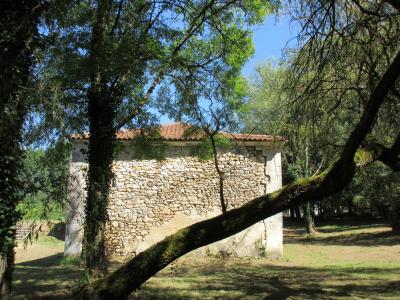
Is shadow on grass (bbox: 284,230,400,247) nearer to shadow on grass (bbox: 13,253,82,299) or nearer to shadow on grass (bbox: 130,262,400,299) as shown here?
shadow on grass (bbox: 130,262,400,299)

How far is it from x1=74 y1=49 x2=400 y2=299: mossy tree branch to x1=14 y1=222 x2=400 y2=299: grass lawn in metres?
4.30

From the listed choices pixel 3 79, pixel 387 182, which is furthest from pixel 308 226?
pixel 3 79

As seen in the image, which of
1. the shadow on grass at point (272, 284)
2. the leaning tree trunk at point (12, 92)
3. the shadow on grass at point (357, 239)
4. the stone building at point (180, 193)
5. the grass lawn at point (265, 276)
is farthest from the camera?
the shadow on grass at point (357, 239)

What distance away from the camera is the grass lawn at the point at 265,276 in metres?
9.36

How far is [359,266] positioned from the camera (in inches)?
532

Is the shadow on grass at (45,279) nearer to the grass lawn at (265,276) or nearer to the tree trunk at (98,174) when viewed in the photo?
the grass lawn at (265,276)

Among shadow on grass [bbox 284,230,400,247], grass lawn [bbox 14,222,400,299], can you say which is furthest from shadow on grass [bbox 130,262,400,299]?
shadow on grass [bbox 284,230,400,247]

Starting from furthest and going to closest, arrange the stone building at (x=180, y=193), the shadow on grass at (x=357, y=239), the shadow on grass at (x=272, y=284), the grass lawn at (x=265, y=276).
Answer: the shadow on grass at (x=357, y=239) → the stone building at (x=180, y=193) → the grass lawn at (x=265, y=276) → the shadow on grass at (x=272, y=284)

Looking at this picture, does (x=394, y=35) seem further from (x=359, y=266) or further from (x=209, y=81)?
(x=359, y=266)

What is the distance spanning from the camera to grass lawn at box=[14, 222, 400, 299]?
9359mm

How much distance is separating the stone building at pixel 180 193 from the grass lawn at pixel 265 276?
843mm

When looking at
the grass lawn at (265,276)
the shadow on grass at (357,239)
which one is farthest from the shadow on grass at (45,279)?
the shadow on grass at (357,239)

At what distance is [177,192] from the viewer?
1561cm

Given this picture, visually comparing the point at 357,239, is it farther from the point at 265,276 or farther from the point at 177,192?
the point at 265,276
